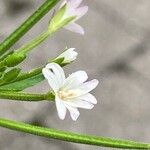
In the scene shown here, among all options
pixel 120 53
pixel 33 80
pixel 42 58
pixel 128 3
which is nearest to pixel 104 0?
pixel 128 3

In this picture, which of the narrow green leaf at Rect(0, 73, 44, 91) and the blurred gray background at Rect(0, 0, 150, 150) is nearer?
the narrow green leaf at Rect(0, 73, 44, 91)

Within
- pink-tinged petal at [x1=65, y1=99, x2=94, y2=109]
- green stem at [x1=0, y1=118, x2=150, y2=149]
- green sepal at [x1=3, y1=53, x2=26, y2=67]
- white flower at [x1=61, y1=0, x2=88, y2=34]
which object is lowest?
green stem at [x1=0, y1=118, x2=150, y2=149]

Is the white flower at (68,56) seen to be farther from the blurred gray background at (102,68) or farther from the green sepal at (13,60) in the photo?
the blurred gray background at (102,68)

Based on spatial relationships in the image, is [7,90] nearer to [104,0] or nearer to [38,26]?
[38,26]

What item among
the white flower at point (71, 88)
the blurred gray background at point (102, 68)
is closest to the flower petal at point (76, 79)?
the white flower at point (71, 88)

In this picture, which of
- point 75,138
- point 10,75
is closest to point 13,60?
point 10,75

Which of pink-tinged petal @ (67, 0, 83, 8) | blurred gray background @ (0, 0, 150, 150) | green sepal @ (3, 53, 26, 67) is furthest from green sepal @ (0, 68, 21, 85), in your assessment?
blurred gray background @ (0, 0, 150, 150)

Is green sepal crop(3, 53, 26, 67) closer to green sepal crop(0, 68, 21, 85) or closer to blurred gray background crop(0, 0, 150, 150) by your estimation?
green sepal crop(0, 68, 21, 85)

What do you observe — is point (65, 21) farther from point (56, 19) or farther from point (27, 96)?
point (27, 96)
